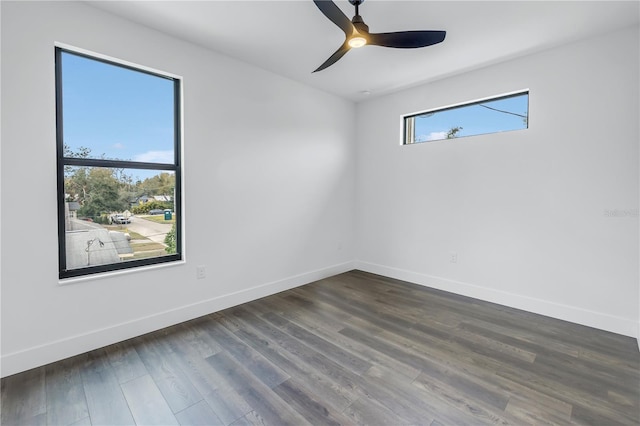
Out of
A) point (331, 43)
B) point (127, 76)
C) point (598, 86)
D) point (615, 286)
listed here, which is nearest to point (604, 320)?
point (615, 286)

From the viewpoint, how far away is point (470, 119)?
3.55m

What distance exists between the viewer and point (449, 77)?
11.8 feet

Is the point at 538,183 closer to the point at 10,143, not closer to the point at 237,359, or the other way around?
the point at 237,359

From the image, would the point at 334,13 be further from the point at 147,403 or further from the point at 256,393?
the point at 147,403

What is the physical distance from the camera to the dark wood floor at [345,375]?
5.46ft

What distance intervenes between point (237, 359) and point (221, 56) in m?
2.88

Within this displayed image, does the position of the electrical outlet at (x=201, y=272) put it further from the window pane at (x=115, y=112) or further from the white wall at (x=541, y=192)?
the white wall at (x=541, y=192)

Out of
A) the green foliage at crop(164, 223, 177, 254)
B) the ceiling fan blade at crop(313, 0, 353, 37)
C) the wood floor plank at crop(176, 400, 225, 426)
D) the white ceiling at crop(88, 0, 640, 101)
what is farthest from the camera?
the green foliage at crop(164, 223, 177, 254)

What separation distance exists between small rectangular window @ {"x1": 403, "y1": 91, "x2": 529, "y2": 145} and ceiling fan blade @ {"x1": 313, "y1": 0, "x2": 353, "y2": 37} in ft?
7.26

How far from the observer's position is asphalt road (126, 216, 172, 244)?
2646mm

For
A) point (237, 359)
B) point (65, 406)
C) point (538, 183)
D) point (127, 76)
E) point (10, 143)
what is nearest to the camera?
point (65, 406)

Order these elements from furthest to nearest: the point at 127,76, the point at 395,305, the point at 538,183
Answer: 1. the point at 395,305
2. the point at 538,183
3. the point at 127,76

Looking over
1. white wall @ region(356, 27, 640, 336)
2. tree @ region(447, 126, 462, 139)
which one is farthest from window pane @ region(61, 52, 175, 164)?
tree @ region(447, 126, 462, 139)

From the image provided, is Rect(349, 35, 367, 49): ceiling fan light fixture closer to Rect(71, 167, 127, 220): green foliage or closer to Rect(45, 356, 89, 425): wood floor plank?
Rect(71, 167, 127, 220): green foliage
